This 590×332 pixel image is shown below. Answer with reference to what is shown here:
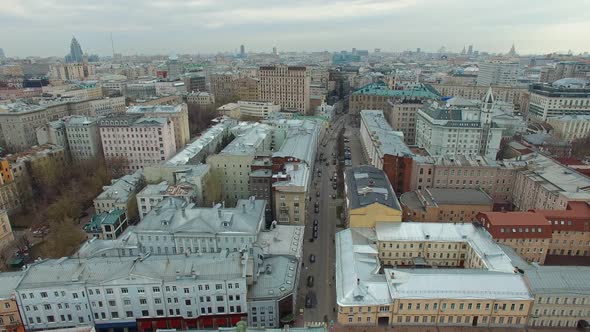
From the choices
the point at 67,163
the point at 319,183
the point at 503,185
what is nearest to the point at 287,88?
the point at 319,183

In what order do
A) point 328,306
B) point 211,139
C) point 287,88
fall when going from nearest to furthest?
point 328,306 → point 211,139 → point 287,88

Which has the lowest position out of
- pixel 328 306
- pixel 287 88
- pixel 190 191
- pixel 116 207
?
pixel 328 306

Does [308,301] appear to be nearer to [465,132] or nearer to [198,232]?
[198,232]

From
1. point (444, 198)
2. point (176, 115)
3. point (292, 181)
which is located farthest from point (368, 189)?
point (176, 115)

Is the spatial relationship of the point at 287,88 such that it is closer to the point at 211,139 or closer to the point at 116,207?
the point at 211,139

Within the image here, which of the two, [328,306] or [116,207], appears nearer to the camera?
[328,306]

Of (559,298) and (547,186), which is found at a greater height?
(547,186)

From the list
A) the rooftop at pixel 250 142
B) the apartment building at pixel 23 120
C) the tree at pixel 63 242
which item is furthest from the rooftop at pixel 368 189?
the apartment building at pixel 23 120
